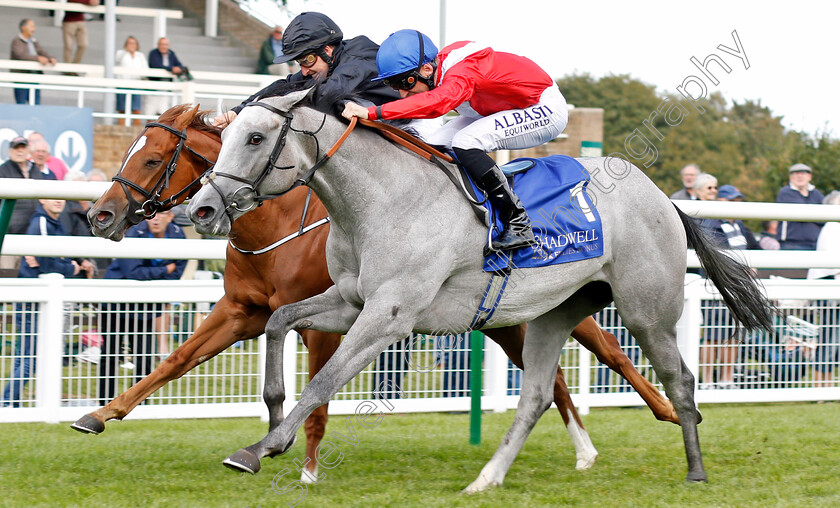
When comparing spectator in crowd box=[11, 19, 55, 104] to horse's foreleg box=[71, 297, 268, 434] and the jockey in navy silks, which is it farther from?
the jockey in navy silks

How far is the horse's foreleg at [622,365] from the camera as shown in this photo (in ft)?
16.2

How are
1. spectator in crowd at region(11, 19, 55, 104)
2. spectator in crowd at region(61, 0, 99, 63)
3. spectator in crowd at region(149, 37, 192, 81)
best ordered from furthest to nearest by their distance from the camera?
spectator in crowd at region(61, 0, 99, 63) < spectator in crowd at region(149, 37, 192, 81) < spectator in crowd at region(11, 19, 55, 104)

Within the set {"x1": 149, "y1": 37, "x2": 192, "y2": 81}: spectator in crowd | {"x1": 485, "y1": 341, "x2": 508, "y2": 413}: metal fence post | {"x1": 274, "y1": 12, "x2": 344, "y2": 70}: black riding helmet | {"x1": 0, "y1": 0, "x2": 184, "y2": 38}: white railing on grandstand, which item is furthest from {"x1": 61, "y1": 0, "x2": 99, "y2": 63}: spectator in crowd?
{"x1": 274, "y1": 12, "x2": 344, "y2": 70}: black riding helmet

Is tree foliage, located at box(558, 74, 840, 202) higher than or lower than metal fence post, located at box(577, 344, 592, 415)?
higher

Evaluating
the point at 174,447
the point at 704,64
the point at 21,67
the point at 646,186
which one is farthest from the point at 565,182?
the point at 21,67

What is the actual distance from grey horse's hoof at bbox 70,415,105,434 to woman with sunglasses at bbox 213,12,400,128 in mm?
1384

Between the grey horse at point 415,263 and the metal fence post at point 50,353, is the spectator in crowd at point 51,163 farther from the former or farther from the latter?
the grey horse at point 415,263

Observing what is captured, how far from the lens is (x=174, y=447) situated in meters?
4.93

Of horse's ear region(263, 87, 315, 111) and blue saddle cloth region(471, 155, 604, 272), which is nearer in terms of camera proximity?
horse's ear region(263, 87, 315, 111)

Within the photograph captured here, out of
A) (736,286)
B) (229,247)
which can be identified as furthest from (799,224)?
(229,247)

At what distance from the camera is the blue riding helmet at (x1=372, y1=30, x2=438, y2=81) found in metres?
3.81

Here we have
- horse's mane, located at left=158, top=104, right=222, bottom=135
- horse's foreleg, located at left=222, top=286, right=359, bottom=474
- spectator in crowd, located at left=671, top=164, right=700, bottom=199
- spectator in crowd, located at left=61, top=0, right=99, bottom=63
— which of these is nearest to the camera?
horse's foreleg, located at left=222, top=286, right=359, bottom=474

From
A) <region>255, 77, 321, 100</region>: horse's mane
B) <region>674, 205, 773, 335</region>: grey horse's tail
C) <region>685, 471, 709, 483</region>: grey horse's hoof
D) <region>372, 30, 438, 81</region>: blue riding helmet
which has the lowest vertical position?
<region>685, 471, 709, 483</region>: grey horse's hoof

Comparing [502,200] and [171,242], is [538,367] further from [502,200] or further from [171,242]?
[171,242]
